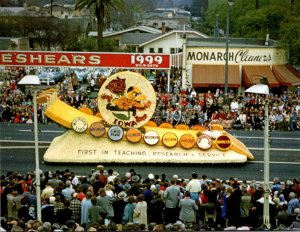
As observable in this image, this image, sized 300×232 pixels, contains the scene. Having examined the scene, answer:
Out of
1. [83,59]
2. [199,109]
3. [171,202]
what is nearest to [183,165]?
[83,59]

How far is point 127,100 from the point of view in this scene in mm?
22375

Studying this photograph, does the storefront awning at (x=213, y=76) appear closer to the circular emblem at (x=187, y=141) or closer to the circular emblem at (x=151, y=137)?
the circular emblem at (x=187, y=141)

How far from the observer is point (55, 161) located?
73.0 feet

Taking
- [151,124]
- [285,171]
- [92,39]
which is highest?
[92,39]

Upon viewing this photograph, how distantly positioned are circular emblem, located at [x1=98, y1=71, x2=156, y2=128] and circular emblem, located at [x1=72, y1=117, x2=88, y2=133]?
725 millimetres

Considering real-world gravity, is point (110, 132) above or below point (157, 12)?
below

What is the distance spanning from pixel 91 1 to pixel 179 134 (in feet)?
52.1

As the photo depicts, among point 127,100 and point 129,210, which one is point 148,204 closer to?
point 129,210

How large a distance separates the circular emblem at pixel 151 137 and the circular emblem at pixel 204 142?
4.53ft

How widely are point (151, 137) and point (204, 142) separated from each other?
1751 mm

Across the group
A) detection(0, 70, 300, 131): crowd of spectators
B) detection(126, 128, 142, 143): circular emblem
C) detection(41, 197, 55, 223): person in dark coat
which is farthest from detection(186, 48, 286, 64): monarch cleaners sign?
detection(41, 197, 55, 223): person in dark coat

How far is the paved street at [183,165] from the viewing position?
71.4 ft

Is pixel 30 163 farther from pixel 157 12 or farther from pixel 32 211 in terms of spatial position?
pixel 157 12

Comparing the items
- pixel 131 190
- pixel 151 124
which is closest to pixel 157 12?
pixel 151 124
